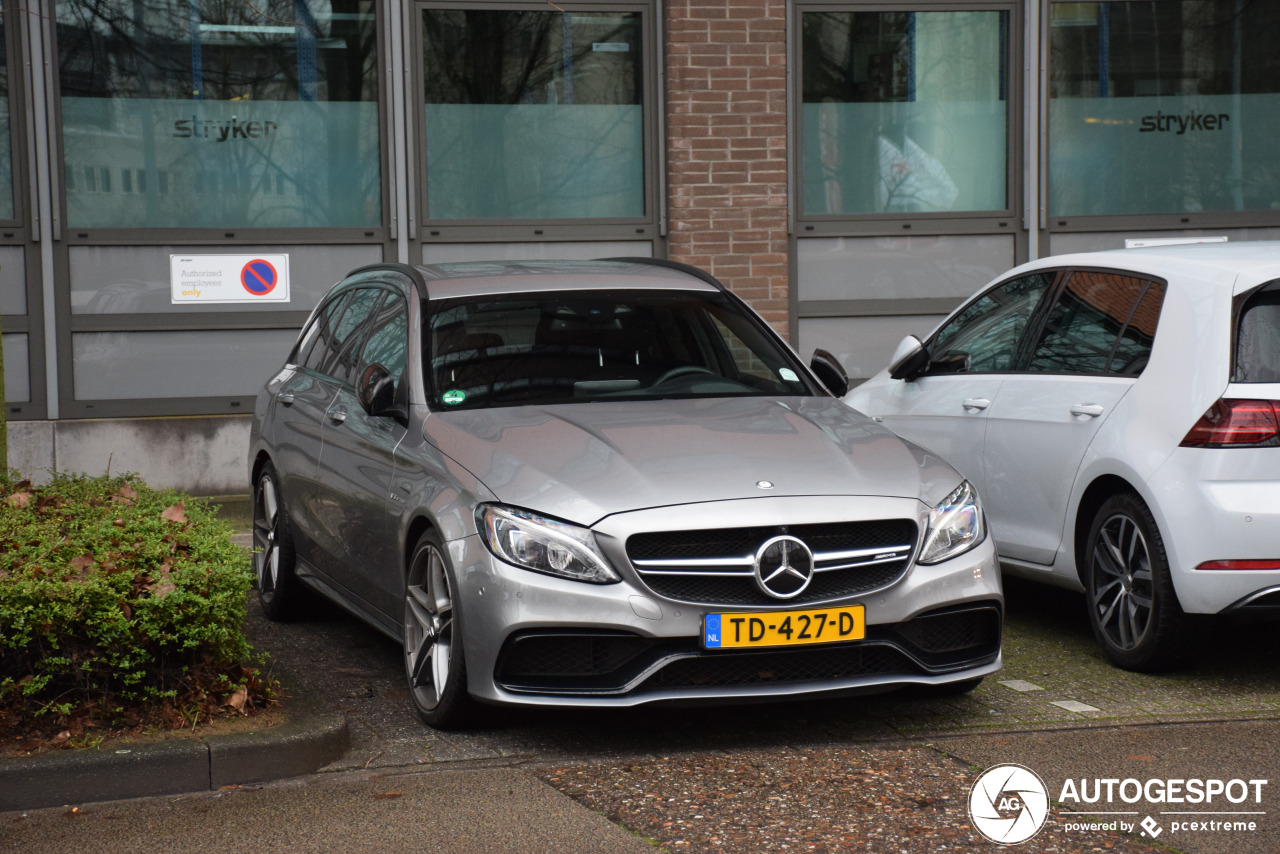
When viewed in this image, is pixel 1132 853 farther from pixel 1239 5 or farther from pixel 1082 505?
pixel 1239 5

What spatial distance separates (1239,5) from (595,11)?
16.4 feet

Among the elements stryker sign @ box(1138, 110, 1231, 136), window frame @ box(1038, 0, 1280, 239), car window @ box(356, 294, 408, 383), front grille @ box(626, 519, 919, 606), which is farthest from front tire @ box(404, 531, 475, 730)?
stryker sign @ box(1138, 110, 1231, 136)

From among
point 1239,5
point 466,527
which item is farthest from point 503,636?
point 1239,5

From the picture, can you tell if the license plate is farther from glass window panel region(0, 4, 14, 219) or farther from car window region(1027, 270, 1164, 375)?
glass window panel region(0, 4, 14, 219)

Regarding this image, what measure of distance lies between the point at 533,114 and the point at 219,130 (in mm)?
2231

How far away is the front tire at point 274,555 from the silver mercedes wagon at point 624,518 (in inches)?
26.5

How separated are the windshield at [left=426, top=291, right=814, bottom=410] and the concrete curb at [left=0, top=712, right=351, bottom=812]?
5.07ft

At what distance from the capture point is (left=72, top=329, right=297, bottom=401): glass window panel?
10742 mm

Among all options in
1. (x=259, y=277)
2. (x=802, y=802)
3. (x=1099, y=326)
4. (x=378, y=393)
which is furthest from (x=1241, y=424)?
(x=259, y=277)

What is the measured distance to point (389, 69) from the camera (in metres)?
11.2

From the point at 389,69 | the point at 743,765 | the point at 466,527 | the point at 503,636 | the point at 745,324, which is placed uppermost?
the point at 389,69

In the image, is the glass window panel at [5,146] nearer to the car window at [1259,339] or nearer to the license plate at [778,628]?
the license plate at [778,628]

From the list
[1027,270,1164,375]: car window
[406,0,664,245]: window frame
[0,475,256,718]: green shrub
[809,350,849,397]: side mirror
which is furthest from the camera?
[406,0,664,245]: window frame

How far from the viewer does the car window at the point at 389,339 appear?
243 inches
